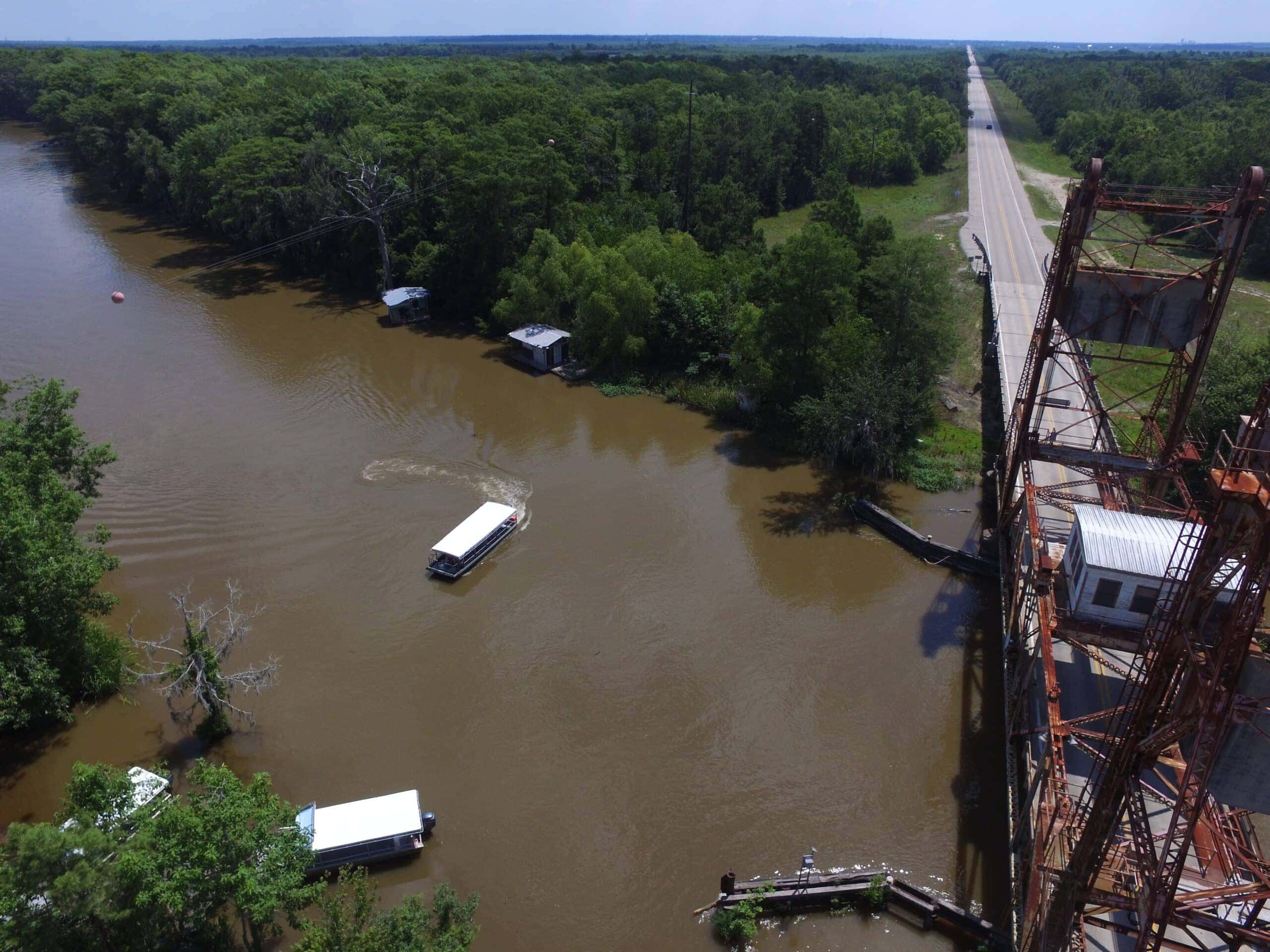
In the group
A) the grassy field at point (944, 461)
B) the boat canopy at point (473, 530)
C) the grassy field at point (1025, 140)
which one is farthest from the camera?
the grassy field at point (1025, 140)

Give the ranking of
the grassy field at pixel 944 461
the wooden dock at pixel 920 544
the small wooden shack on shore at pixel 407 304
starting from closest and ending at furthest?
the wooden dock at pixel 920 544 < the grassy field at pixel 944 461 < the small wooden shack on shore at pixel 407 304

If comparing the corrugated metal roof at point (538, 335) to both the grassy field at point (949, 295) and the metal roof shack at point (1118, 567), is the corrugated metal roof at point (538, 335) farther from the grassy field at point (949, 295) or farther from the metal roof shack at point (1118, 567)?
the metal roof shack at point (1118, 567)

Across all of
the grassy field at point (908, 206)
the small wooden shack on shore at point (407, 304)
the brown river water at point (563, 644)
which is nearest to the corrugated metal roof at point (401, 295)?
the small wooden shack on shore at point (407, 304)

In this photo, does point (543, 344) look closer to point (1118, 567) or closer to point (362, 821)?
point (362, 821)

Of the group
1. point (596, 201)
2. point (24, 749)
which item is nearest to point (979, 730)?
point (24, 749)

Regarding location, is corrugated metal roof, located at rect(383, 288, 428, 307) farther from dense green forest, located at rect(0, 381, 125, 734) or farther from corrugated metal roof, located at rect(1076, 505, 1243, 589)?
corrugated metal roof, located at rect(1076, 505, 1243, 589)

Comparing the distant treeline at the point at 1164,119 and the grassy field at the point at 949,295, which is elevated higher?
the distant treeline at the point at 1164,119
